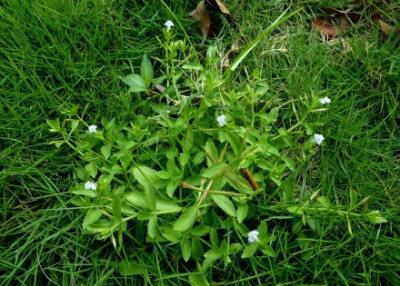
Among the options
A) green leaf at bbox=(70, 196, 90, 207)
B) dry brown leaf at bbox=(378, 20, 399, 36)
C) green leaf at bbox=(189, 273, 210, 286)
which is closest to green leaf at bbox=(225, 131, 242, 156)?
green leaf at bbox=(189, 273, 210, 286)

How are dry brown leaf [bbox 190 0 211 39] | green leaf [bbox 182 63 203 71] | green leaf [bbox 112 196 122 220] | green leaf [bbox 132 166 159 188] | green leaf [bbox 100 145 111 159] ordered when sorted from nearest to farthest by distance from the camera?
green leaf [bbox 112 196 122 220] → green leaf [bbox 132 166 159 188] → green leaf [bbox 100 145 111 159] → green leaf [bbox 182 63 203 71] → dry brown leaf [bbox 190 0 211 39]

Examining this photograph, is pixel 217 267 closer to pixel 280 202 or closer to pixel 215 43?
pixel 280 202

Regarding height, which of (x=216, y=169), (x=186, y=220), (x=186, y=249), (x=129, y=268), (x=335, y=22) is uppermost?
(x=335, y=22)

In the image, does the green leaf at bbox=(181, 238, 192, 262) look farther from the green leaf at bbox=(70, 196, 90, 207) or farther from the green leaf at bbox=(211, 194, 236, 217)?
the green leaf at bbox=(70, 196, 90, 207)

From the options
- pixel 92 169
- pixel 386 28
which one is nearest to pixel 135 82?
pixel 92 169

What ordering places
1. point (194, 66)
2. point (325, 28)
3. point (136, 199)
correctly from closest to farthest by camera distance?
point (136, 199) → point (194, 66) → point (325, 28)

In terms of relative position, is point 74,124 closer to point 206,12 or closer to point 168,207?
point 168,207

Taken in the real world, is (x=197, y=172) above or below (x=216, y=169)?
below
